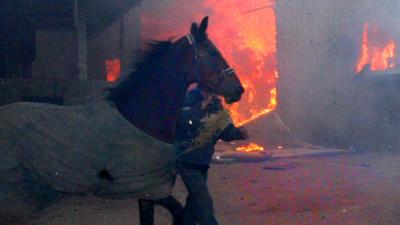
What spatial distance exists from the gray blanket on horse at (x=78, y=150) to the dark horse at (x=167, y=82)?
0.22 meters

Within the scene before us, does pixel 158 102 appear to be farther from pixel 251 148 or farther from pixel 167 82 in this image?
pixel 251 148

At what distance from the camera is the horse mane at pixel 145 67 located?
13.4ft

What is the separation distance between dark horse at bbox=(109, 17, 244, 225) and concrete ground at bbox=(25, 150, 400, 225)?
2355mm

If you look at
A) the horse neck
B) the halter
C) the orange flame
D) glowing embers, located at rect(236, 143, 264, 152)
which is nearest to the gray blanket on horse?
the horse neck

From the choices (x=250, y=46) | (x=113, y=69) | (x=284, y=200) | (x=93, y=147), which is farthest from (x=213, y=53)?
(x=250, y=46)

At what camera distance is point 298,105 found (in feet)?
60.7

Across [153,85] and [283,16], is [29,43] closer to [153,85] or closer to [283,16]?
[283,16]

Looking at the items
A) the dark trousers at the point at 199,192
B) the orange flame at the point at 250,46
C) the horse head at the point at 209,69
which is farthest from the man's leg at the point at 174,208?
the orange flame at the point at 250,46

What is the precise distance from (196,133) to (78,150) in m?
1.27

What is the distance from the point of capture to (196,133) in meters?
4.54

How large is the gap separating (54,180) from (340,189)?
6109 millimetres

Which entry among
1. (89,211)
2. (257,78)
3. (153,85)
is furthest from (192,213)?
(257,78)

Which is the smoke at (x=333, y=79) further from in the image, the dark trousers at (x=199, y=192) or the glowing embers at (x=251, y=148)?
the dark trousers at (x=199, y=192)

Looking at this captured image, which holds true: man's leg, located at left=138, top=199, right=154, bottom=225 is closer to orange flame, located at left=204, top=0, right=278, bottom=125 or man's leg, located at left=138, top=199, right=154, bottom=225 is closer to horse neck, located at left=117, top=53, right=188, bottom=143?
horse neck, located at left=117, top=53, right=188, bottom=143
